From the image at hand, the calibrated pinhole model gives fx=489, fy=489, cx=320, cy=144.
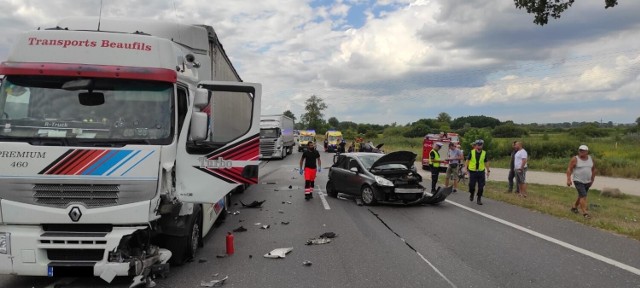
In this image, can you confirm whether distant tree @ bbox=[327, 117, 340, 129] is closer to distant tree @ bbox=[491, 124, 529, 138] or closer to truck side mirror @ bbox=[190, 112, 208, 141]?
distant tree @ bbox=[491, 124, 529, 138]

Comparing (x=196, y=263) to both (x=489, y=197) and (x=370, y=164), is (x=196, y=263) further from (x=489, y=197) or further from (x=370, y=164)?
(x=489, y=197)

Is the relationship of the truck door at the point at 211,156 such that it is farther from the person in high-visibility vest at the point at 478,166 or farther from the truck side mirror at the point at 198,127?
the person in high-visibility vest at the point at 478,166

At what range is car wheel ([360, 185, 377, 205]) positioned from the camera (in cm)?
1234

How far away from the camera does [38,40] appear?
540cm

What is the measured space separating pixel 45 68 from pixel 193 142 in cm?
177

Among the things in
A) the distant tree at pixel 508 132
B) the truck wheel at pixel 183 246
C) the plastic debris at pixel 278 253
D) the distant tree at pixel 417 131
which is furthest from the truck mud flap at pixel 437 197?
the distant tree at pixel 417 131

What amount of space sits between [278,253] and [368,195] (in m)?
5.81

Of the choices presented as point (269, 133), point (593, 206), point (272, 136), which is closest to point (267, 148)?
point (272, 136)

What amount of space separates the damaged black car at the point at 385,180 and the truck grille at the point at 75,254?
26.4 ft

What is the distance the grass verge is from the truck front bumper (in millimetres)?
8517

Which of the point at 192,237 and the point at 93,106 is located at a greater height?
the point at 93,106

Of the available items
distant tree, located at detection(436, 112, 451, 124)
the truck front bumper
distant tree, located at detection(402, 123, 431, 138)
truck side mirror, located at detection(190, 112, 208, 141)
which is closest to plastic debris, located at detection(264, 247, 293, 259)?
truck side mirror, located at detection(190, 112, 208, 141)

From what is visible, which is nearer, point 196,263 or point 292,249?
point 196,263

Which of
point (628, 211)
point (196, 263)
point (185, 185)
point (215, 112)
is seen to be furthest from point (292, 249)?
point (628, 211)
